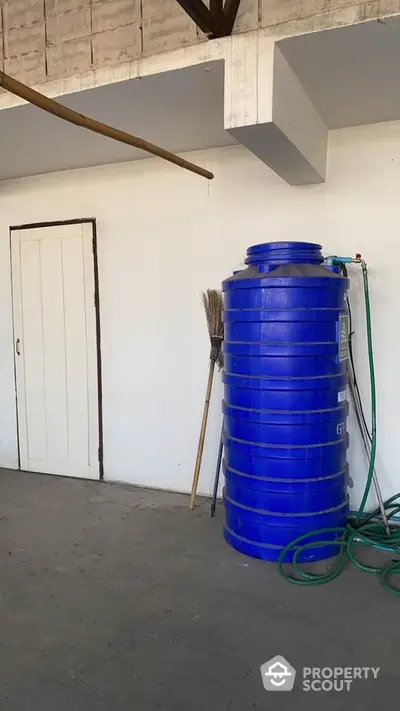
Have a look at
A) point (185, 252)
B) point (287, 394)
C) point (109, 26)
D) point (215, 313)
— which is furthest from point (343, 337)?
point (109, 26)

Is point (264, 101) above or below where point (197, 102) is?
below

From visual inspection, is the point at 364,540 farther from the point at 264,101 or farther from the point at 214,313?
the point at 264,101

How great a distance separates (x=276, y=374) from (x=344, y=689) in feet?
4.61

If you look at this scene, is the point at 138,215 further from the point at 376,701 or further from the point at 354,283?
the point at 376,701

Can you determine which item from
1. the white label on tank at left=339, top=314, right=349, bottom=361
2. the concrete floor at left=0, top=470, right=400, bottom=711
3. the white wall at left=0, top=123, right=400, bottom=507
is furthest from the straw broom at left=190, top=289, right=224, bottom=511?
the white label on tank at left=339, top=314, right=349, bottom=361

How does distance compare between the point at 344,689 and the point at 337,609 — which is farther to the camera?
the point at 337,609

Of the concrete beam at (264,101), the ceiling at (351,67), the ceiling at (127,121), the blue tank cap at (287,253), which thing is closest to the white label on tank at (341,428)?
the blue tank cap at (287,253)

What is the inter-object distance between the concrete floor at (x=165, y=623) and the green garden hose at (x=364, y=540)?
6 centimetres

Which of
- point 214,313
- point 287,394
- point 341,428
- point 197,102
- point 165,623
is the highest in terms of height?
point 197,102

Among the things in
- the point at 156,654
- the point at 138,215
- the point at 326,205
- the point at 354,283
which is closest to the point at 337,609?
the point at 156,654

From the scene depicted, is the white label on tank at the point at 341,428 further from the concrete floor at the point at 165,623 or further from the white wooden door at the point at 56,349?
the white wooden door at the point at 56,349

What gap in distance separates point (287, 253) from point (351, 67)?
0.91 metres

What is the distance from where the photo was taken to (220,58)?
2287mm

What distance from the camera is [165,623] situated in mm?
2326
